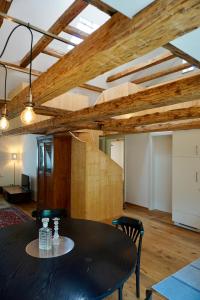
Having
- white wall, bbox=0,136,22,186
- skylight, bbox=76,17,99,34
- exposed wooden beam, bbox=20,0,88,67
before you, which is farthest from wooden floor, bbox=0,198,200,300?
white wall, bbox=0,136,22,186

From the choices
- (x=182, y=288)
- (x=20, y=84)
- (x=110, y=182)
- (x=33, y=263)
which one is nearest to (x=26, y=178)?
(x=110, y=182)

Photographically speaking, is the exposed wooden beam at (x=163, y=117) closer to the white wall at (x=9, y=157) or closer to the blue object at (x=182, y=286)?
the blue object at (x=182, y=286)

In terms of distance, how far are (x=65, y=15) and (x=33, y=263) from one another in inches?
99.5

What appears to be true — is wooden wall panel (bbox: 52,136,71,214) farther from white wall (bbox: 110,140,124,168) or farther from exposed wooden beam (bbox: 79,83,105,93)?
white wall (bbox: 110,140,124,168)

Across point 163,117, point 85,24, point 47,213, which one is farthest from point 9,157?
point 163,117

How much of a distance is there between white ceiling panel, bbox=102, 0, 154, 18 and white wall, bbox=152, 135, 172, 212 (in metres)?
5.22

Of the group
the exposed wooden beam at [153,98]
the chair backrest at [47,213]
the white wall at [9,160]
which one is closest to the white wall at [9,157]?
the white wall at [9,160]

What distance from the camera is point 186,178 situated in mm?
4668

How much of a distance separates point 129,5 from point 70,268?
5.81 ft

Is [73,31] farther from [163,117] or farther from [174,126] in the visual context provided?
[174,126]

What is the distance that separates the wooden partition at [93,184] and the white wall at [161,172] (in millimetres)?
1411

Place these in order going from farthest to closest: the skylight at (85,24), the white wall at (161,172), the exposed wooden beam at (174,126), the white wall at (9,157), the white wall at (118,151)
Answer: the white wall at (9,157)
the white wall at (118,151)
the white wall at (161,172)
the exposed wooden beam at (174,126)
the skylight at (85,24)

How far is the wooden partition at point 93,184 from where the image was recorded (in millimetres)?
4598

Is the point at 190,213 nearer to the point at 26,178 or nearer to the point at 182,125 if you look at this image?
the point at 182,125
